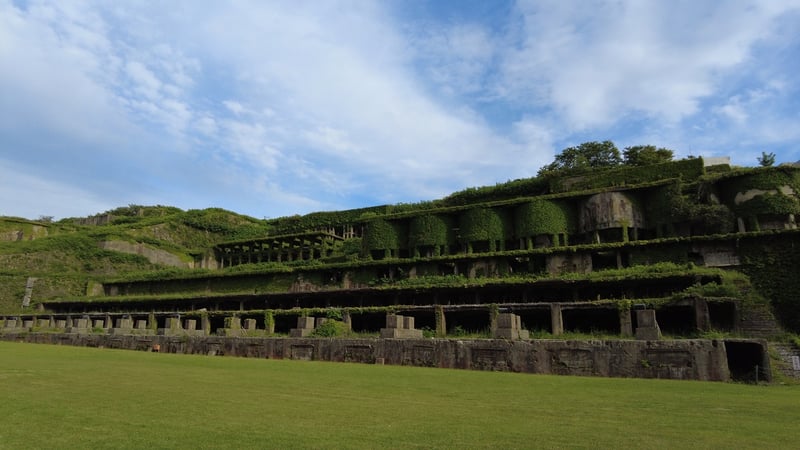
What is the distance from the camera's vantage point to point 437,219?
51406 mm

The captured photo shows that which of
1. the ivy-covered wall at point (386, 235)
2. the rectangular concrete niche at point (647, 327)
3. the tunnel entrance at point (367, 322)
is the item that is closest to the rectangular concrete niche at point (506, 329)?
the rectangular concrete niche at point (647, 327)

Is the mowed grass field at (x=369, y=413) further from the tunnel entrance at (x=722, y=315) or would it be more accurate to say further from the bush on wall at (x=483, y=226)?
the bush on wall at (x=483, y=226)

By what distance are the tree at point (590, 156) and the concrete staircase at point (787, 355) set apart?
45.9m

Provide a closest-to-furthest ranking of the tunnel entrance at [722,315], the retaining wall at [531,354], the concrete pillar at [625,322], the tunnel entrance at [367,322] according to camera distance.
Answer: the retaining wall at [531,354], the concrete pillar at [625,322], the tunnel entrance at [722,315], the tunnel entrance at [367,322]

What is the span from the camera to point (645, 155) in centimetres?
5997

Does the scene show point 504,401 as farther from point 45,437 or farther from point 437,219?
point 437,219

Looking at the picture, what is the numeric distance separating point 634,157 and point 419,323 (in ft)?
133

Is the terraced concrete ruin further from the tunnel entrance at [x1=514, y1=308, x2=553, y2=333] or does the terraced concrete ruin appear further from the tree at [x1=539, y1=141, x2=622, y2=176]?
the tree at [x1=539, y1=141, x2=622, y2=176]

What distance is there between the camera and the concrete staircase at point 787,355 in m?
17.0

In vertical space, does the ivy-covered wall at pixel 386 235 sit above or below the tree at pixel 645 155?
below

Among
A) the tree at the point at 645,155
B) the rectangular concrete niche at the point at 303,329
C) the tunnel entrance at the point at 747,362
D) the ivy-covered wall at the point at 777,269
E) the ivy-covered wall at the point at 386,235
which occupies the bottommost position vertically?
the tunnel entrance at the point at 747,362

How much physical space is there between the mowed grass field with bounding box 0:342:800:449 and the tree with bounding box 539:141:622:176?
55.5 m

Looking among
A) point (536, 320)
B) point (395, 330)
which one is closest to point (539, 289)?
point (536, 320)

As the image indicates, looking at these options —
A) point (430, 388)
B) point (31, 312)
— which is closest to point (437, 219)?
point (430, 388)
